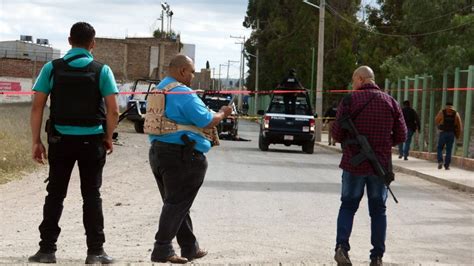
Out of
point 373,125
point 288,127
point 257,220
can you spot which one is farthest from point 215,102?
point 373,125

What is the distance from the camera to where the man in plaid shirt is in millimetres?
8656

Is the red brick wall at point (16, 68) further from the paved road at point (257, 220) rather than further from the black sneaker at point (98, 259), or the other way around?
the black sneaker at point (98, 259)

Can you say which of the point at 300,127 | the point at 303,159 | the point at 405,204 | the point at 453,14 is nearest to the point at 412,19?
the point at 453,14

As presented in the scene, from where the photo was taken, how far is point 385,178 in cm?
862

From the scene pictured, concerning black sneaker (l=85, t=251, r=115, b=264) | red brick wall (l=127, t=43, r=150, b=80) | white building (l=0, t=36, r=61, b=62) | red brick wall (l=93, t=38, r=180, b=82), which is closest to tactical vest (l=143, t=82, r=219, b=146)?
black sneaker (l=85, t=251, r=115, b=264)

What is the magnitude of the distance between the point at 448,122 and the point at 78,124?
57.8ft

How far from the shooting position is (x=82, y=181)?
7992 mm

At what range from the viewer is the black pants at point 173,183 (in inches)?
323

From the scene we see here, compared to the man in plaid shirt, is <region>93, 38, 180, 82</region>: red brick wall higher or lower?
higher

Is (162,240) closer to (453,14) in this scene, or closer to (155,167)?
(155,167)

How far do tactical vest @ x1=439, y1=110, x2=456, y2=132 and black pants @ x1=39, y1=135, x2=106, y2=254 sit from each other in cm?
1713

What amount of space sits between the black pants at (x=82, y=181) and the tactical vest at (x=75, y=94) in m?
0.16

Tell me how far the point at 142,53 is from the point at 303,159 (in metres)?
72.5

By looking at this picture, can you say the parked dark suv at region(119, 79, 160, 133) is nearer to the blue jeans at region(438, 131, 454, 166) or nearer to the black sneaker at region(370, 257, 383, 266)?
the black sneaker at region(370, 257, 383, 266)
